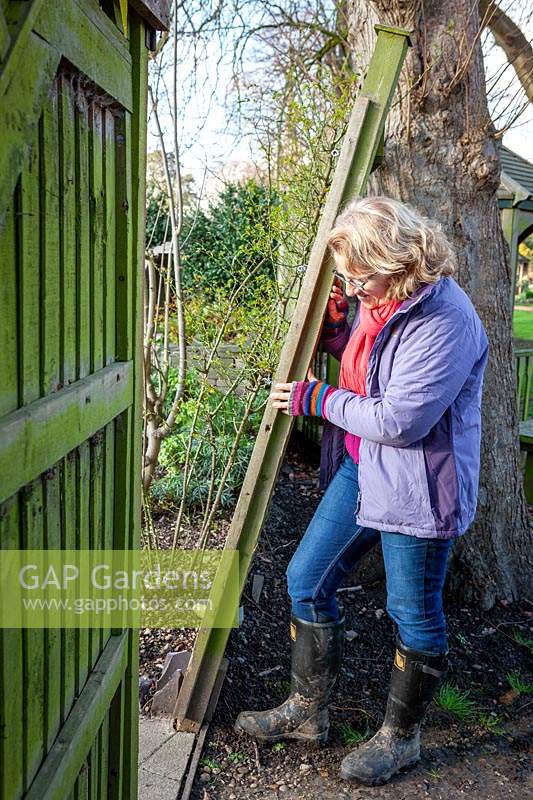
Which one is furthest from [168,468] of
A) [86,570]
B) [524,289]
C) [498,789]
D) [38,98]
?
[524,289]

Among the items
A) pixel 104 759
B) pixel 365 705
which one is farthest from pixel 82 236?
pixel 365 705

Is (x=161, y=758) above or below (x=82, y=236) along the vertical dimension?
below

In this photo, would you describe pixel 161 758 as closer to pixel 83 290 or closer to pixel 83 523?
pixel 83 523

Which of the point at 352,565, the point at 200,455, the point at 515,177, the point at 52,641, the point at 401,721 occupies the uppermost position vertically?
the point at 515,177

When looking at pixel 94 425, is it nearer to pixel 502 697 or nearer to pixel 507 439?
pixel 502 697

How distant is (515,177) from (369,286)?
9425 mm

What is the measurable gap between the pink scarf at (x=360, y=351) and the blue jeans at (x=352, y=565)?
11 cm

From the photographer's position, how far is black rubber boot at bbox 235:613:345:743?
9.18ft

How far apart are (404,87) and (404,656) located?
2676mm

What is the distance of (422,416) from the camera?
2342 mm

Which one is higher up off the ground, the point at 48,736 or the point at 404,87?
the point at 404,87

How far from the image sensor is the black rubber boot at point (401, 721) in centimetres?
264

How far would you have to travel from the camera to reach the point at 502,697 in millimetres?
3318

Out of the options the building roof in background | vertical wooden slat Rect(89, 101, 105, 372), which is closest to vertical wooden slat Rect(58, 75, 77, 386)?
vertical wooden slat Rect(89, 101, 105, 372)
